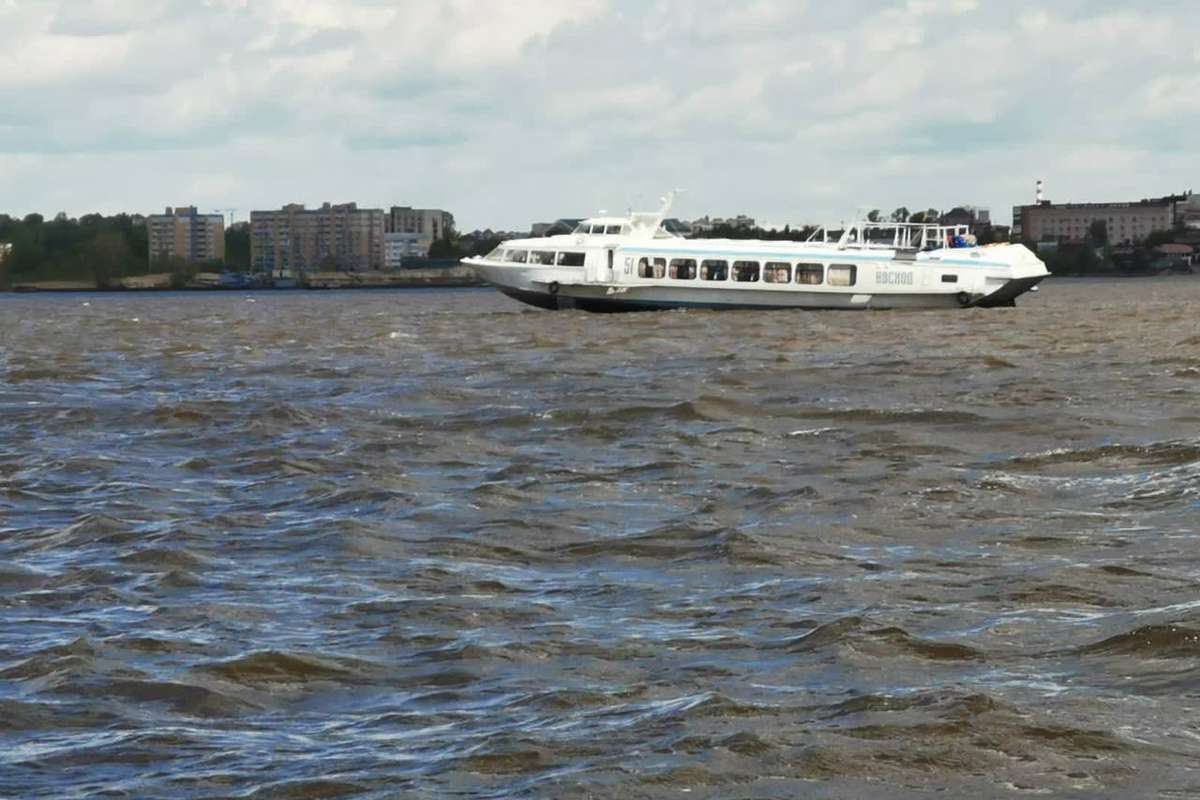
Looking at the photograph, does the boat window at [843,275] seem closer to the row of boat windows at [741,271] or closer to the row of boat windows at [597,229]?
the row of boat windows at [741,271]

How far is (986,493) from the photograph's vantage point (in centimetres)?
1823


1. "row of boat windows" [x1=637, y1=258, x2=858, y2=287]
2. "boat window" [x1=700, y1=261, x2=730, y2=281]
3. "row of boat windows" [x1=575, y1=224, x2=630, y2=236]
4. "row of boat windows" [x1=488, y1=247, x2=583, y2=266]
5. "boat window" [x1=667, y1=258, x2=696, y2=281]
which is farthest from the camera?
"row of boat windows" [x1=575, y1=224, x2=630, y2=236]

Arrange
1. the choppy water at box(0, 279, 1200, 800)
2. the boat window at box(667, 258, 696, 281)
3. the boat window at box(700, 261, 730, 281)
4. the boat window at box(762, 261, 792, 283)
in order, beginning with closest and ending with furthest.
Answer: the choppy water at box(0, 279, 1200, 800), the boat window at box(762, 261, 792, 283), the boat window at box(667, 258, 696, 281), the boat window at box(700, 261, 730, 281)

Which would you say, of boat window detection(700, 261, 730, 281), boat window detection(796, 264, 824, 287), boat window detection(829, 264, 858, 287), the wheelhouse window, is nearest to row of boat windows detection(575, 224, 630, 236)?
the wheelhouse window

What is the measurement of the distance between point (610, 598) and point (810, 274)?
175 feet

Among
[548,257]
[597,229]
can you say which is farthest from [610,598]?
[597,229]

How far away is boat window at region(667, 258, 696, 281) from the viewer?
66.1 metres

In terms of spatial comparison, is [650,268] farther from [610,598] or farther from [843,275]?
[610,598]

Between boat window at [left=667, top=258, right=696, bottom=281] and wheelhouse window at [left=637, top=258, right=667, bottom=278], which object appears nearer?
wheelhouse window at [left=637, top=258, right=667, bottom=278]

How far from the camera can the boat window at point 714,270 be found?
66.2 m

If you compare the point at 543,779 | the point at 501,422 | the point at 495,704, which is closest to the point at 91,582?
the point at 495,704

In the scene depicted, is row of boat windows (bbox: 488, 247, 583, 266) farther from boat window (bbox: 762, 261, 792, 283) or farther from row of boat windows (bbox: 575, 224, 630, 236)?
boat window (bbox: 762, 261, 792, 283)

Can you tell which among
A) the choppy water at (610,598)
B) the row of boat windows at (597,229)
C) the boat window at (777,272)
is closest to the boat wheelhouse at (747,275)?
the boat window at (777,272)

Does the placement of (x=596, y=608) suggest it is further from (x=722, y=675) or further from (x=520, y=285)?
(x=520, y=285)
